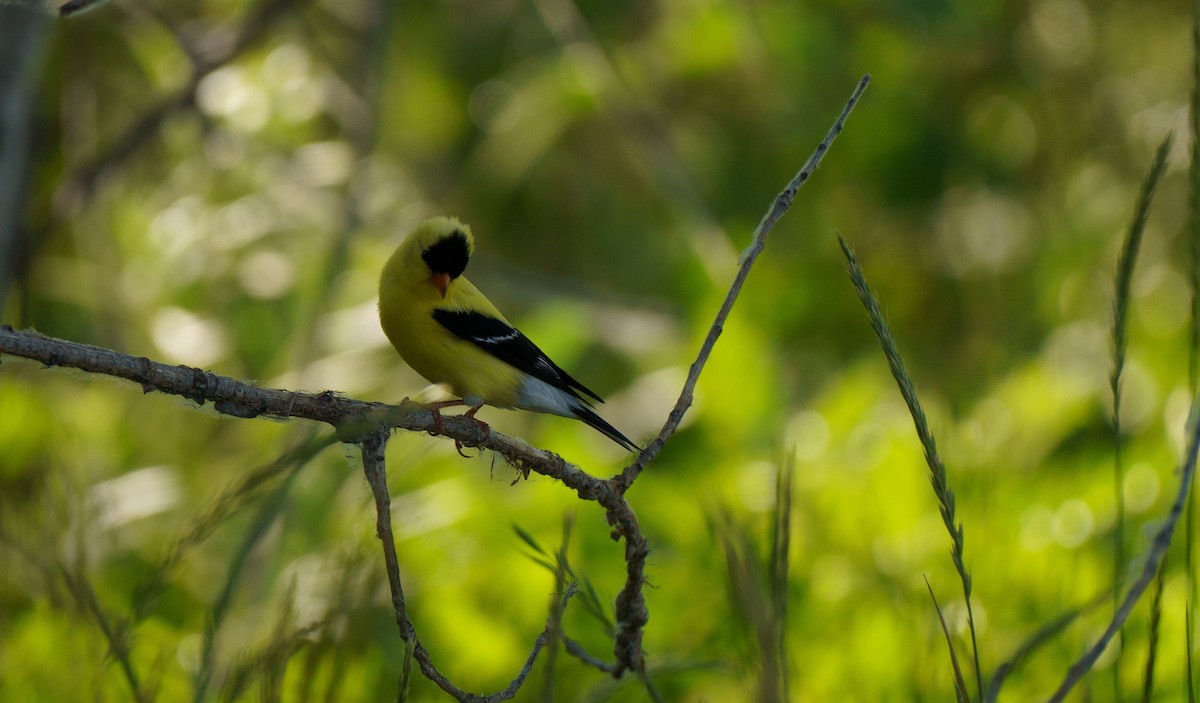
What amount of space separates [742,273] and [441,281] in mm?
1258

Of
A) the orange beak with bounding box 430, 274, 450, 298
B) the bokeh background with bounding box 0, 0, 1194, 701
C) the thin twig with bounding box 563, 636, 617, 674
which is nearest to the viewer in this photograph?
the thin twig with bounding box 563, 636, 617, 674

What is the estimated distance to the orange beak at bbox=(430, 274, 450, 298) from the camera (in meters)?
2.30

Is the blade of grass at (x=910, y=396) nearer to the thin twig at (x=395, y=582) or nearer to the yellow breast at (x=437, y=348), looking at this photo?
the thin twig at (x=395, y=582)

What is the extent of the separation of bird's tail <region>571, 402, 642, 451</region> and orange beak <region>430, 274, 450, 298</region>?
0.41 metres

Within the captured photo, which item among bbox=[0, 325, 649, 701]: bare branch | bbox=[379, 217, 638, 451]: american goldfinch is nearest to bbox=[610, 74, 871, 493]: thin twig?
bbox=[0, 325, 649, 701]: bare branch

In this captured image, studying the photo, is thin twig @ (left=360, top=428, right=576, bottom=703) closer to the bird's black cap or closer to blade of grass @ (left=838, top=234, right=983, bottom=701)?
blade of grass @ (left=838, top=234, right=983, bottom=701)

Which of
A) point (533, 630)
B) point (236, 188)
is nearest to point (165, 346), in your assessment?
point (236, 188)

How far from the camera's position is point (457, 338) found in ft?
7.44

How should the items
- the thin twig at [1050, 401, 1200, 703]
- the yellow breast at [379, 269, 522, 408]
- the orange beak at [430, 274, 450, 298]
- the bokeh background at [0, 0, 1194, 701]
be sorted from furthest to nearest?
1. the orange beak at [430, 274, 450, 298]
2. the yellow breast at [379, 269, 522, 408]
3. the bokeh background at [0, 0, 1194, 701]
4. the thin twig at [1050, 401, 1200, 703]

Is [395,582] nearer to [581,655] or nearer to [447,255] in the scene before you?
[581,655]

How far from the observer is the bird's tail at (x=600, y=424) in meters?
2.28

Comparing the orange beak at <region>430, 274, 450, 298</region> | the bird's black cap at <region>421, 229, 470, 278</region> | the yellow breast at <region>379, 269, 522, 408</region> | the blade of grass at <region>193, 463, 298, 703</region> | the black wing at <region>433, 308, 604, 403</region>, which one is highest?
the bird's black cap at <region>421, 229, 470, 278</region>

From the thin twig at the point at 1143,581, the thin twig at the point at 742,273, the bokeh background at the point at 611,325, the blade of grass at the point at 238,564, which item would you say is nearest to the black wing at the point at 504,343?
the bokeh background at the point at 611,325

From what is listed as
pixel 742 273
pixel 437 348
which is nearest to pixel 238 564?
pixel 742 273
